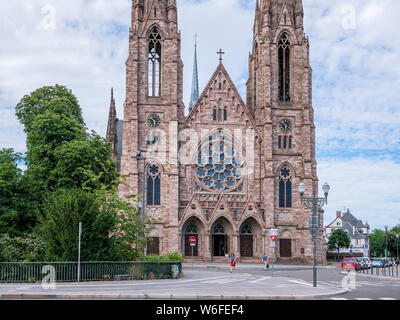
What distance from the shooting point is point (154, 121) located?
52.1m

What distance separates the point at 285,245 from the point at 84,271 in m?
31.5

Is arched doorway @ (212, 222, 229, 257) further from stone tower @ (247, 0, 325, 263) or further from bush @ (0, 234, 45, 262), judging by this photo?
bush @ (0, 234, 45, 262)

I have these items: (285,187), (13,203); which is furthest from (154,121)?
(13,203)

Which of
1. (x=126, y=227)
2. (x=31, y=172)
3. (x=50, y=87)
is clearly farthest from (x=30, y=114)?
(x=126, y=227)

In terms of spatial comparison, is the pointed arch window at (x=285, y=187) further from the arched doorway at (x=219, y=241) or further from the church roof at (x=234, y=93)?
the arched doorway at (x=219, y=241)

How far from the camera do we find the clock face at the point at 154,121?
52.1 m

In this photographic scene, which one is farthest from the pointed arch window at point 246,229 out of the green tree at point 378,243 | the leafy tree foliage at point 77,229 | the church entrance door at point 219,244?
the green tree at point 378,243

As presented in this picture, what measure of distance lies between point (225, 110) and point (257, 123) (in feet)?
11.6

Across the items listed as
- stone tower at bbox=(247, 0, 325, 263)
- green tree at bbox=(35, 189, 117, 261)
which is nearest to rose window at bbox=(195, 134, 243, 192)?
stone tower at bbox=(247, 0, 325, 263)

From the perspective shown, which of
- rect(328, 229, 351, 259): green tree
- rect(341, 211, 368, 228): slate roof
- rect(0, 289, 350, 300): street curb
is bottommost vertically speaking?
rect(328, 229, 351, 259): green tree

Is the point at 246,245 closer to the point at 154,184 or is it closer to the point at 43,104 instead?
the point at 154,184

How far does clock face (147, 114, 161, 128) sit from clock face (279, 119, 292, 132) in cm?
1224

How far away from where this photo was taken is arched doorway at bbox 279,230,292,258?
5162 centimetres
